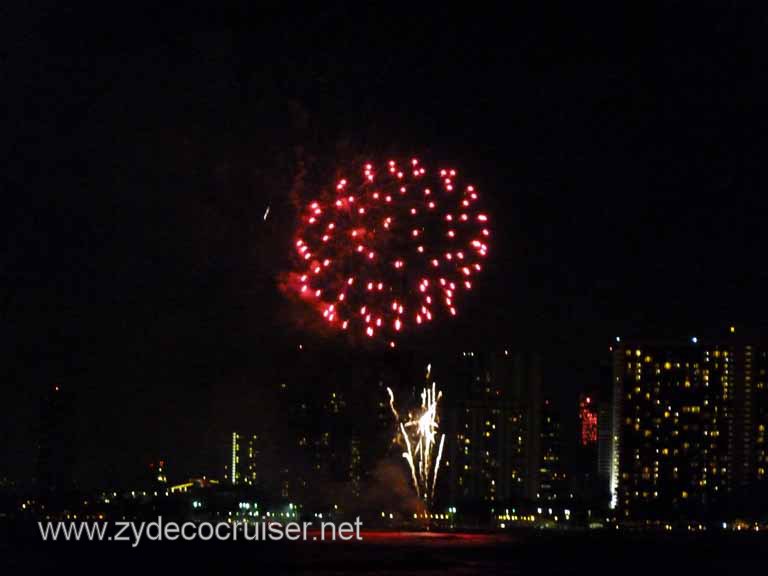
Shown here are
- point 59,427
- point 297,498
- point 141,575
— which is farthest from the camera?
point 59,427

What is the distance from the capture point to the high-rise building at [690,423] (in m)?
145

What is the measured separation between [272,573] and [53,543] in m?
14.9

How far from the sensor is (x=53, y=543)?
52438 millimetres

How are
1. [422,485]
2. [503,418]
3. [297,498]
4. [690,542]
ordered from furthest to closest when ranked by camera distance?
1. [503,418]
2. [297,498]
3. [690,542]
4. [422,485]

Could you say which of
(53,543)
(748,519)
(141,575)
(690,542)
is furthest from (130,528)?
(748,519)

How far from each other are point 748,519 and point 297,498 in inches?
1426

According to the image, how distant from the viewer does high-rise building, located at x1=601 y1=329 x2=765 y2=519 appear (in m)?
145

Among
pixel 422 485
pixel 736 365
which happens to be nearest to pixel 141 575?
pixel 422 485

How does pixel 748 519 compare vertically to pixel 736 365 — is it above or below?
below

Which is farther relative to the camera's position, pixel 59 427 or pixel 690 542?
pixel 59 427

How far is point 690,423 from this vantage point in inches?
5773

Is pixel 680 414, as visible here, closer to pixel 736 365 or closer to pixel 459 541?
pixel 736 365

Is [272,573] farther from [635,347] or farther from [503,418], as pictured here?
[635,347]

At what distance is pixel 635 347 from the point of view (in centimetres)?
15088
